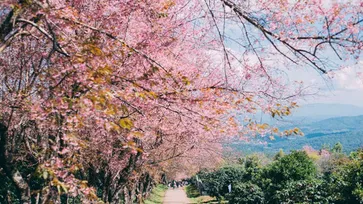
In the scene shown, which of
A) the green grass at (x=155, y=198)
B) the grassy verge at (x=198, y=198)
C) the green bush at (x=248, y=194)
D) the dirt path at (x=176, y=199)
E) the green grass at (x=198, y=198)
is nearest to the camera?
the green bush at (x=248, y=194)

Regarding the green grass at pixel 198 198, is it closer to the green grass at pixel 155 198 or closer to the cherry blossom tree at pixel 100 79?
the green grass at pixel 155 198

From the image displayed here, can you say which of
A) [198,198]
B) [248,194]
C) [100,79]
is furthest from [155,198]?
[100,79]

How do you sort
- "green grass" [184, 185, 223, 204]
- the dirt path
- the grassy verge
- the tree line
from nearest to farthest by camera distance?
the tree line < "green grass" [184, 185, 223, 204] < the grassy verge < the dirt path

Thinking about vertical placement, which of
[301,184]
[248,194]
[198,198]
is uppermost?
[301,184]

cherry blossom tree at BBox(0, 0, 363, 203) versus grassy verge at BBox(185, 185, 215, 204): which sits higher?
cherry blossom tree at BBox(0, 0, 363, 203)

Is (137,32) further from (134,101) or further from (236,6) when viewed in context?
(236,6)

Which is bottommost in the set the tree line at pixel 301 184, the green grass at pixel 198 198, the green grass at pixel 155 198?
the green grass at pixel 198 198

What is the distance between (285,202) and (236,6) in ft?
55.4

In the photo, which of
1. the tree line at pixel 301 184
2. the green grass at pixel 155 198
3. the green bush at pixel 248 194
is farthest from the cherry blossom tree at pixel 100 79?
the green grass at pixel 155 198

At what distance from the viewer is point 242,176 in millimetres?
34219

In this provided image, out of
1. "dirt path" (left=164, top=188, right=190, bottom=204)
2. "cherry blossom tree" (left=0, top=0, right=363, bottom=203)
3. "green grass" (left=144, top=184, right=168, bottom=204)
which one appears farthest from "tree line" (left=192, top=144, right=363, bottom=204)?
"dirt path" (left=164, top=188, right=190, bottom=204)

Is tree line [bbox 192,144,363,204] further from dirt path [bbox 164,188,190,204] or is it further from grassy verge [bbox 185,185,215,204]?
dirt path [bbox 164,188,190,204]

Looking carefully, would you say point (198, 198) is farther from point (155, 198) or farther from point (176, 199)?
point (155, 198)

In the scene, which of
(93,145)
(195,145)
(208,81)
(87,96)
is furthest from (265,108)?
(195,145)
